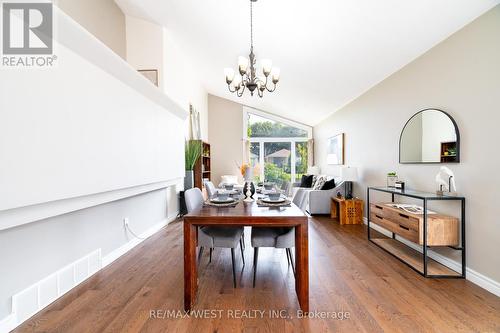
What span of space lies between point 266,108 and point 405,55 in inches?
197

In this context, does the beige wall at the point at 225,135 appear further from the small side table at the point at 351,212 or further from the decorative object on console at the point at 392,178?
the decorative object on console at the point at 392,178

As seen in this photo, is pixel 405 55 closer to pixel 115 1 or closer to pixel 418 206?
pixel 418 206

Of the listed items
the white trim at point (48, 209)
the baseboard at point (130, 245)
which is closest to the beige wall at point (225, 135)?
the baseboard at point (130, 245)

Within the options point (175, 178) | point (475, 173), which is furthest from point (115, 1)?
point (475, 173)

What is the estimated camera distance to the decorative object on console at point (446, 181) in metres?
2.36

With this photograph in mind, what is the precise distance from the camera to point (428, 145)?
275 cm

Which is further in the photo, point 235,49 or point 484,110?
point 235,49

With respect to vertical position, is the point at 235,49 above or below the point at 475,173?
above

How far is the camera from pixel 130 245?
3.16 metres

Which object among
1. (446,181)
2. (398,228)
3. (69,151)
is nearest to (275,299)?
(398,228)

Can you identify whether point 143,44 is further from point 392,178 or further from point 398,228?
point 398,228

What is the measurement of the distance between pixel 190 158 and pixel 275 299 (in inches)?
143

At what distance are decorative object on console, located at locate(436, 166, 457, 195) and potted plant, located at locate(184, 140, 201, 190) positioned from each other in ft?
13.2

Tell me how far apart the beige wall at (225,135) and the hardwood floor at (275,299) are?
5209mm
